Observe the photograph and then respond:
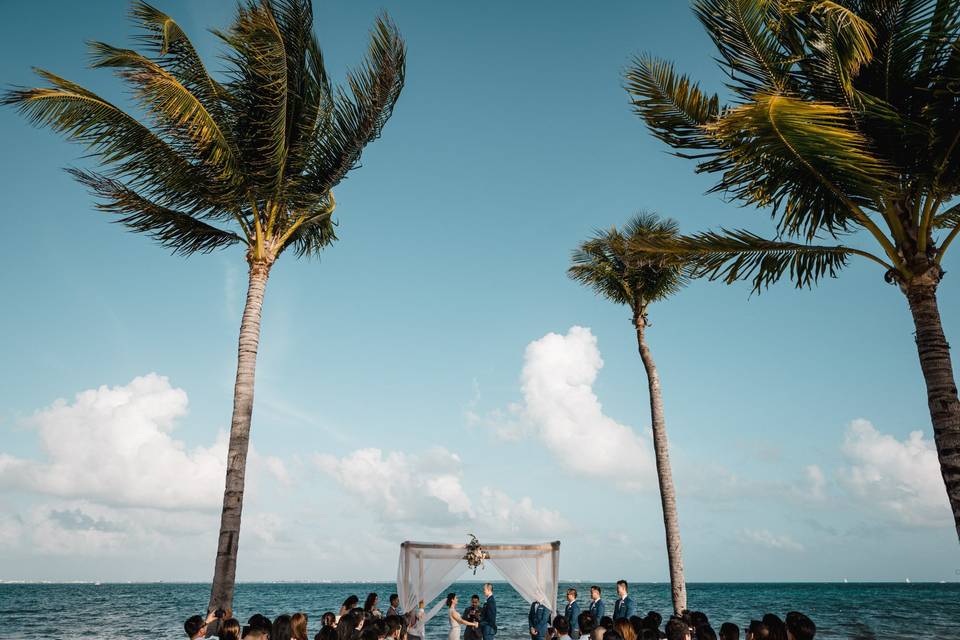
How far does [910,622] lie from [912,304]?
48.7m

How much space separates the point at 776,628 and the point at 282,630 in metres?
5.63

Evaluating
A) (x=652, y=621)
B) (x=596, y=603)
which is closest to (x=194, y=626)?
(x=652, y=621)

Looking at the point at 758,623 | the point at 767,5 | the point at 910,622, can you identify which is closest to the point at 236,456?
the point at 758,623

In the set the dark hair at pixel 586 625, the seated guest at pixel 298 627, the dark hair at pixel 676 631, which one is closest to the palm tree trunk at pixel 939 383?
the dark hair at pixel 676 631

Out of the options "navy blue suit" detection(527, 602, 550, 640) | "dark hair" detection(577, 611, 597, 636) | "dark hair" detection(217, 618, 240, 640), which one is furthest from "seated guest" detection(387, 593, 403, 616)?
"dark hair" detection(217, 618, 240, 640)

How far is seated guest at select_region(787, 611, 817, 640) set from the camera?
7.02m

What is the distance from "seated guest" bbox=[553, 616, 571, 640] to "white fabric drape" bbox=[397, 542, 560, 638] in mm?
6133

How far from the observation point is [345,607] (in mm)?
10500

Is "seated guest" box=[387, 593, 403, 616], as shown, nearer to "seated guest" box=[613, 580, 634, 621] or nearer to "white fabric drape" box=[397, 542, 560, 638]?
"white fabric drape" box=[397, 542, 560, 638]

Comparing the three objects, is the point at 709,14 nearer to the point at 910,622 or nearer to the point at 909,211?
the point at 909,211

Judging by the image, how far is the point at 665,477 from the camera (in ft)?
58.0

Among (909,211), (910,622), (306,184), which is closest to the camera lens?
(909,211)

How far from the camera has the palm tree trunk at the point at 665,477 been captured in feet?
53.6

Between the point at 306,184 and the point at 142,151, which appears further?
the point at 306,184
